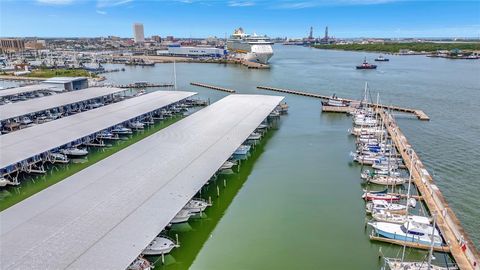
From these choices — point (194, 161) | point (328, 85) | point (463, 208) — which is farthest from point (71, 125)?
point (328, 85)

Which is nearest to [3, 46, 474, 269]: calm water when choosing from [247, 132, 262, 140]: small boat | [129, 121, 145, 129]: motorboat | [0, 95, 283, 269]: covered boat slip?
[247, 132, 262, 140]: small boat

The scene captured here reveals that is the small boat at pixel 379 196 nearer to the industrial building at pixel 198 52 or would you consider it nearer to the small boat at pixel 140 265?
the small boat at pixel 140 265

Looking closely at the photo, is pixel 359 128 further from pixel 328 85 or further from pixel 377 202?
pixel 328 85

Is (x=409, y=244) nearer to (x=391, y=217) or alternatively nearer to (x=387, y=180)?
(x=391, y=217)

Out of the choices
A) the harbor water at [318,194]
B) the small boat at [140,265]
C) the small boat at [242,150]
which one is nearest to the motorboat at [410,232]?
the harbor water at [318,194]

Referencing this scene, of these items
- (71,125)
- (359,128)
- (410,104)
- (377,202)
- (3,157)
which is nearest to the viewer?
(377,202)

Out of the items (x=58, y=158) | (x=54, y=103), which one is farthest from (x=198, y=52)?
(x=58, y=158)

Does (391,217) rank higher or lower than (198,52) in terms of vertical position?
lower
